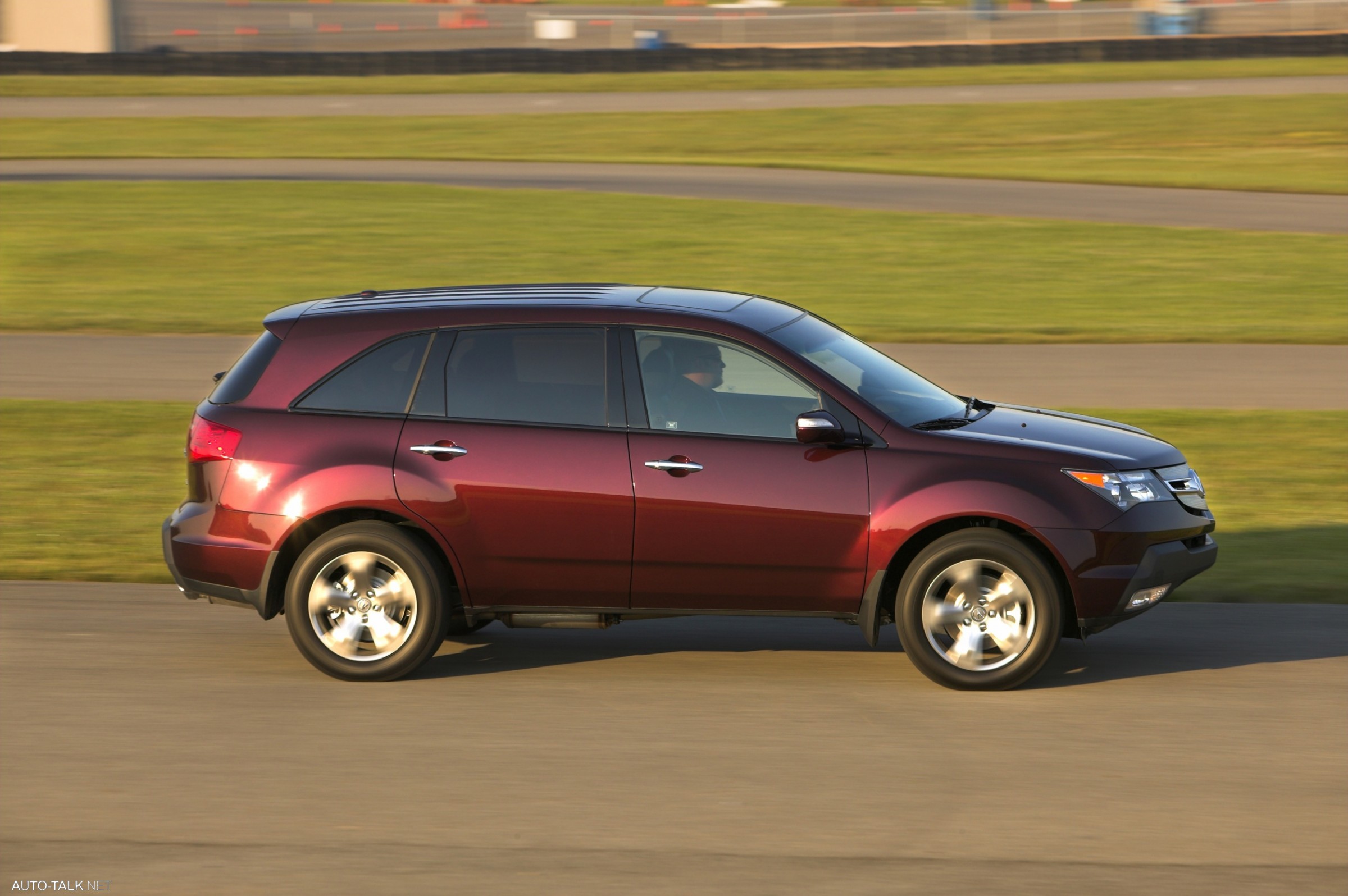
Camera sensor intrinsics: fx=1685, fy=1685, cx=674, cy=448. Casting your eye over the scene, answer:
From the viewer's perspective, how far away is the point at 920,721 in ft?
22.3

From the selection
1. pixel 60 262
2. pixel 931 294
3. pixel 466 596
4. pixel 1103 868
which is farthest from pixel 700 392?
pixel 60 262

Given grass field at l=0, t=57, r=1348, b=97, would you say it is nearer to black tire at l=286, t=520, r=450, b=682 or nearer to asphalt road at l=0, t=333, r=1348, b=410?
asphalt road at l=0, t=333, r=1348, b=410

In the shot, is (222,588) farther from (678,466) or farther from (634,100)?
(634,100)

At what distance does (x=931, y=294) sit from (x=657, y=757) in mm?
14660

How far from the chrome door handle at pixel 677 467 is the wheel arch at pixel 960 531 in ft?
3.03

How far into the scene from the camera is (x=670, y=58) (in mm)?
47906

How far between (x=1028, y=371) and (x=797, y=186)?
1436 centimetres

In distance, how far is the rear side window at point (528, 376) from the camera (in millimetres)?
→ 7398

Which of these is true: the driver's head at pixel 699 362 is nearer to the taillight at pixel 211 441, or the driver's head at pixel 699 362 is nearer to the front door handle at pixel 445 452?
the front door handle at pixel 445 452

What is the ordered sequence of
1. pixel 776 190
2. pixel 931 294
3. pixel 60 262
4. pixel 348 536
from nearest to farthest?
pixel 348 536 → pixel 931 294 → pixel 60 262 → pixel 776 190

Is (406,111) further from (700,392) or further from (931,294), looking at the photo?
(700,392)

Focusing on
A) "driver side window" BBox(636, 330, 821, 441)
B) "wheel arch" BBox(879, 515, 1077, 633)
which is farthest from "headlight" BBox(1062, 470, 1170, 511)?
"driver side window" BBox(636, 330, 821, 441)

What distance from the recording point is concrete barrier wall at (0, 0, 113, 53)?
52.0 meters

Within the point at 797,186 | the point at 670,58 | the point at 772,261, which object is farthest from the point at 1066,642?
the point at 670,58
